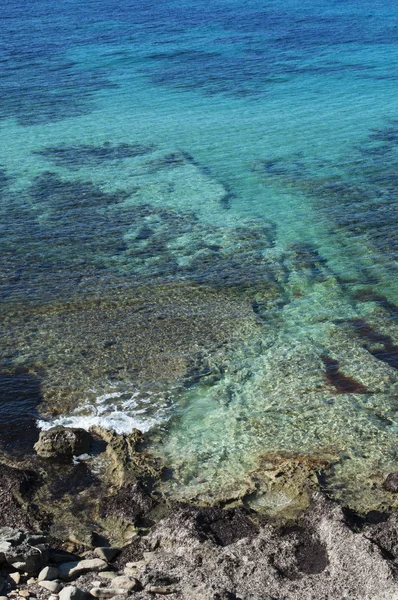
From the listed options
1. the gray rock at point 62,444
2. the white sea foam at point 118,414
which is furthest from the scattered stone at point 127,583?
the white sea foam at point 118,414

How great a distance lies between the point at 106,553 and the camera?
33.5 feet

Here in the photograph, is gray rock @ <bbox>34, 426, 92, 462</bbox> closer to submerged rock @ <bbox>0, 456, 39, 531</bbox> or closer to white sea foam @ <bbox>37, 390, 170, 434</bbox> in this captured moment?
submerged rock @ <bbox>0, 456, 39, 531</bbox>

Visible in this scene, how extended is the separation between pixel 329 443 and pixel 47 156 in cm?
1726

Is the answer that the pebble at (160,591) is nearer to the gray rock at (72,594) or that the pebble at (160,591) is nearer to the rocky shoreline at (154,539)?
the rocky shoreline at (154,539)

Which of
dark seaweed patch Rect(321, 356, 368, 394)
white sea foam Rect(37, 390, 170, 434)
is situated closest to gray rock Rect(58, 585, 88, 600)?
white sea foam Rect(37, 390, 170, 434)

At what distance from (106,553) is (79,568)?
502 mm

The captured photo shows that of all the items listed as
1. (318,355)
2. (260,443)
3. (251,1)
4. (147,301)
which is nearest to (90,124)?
(147,301)

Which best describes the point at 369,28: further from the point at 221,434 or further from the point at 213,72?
the point at 221,434

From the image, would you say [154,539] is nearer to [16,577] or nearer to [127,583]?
[127,583]

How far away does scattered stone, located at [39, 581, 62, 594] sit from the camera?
936cm

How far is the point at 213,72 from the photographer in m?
36.5

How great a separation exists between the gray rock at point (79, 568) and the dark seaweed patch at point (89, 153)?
1734 centimetres

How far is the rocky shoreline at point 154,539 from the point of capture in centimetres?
940

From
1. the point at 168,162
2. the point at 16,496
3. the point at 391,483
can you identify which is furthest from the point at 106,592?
the point at 168,162
